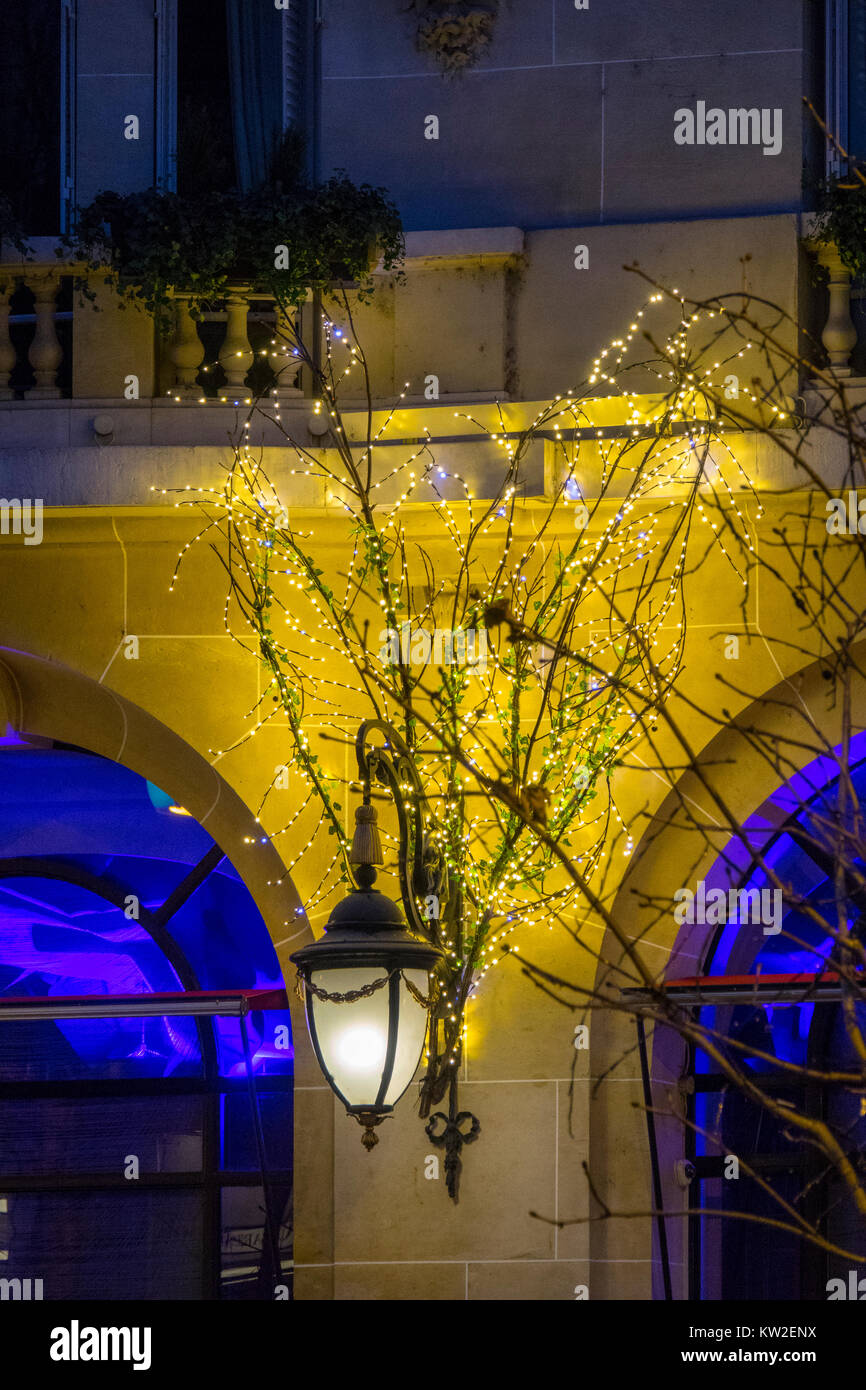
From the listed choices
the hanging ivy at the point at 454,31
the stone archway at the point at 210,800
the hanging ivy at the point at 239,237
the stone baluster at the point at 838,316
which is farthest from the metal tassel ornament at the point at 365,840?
the hanging ivy at the point at 454,31

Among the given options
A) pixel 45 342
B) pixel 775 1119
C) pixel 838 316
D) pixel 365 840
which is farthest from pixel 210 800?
pixel 838 316

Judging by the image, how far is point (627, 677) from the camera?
26.1ft

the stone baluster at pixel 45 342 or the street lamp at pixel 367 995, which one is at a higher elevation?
the stone baluster at pixel 45 342

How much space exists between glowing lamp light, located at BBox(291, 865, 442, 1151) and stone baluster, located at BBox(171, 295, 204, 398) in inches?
134

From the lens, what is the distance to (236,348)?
8430 mm

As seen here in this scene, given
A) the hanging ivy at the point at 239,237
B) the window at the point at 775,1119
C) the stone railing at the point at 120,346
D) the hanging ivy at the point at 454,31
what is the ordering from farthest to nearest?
the window at the point at 775,1119
the hanging ivy at the point at 454,31
the stone railing at the point at 120,346
the hanging ivy at the point at 239,237

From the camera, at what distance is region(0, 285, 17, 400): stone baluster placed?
8531 millimetres

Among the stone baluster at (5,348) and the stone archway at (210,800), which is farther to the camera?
the stone baluster at (5,348)

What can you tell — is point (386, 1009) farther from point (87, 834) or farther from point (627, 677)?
point (87, 834)

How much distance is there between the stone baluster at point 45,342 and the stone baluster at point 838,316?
326cm

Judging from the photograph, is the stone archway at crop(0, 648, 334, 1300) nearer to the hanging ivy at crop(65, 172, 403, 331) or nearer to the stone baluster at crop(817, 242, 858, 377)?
the hanging ivy at crop(65, 172, 403, 331)

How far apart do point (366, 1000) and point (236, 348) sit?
12.1 ft

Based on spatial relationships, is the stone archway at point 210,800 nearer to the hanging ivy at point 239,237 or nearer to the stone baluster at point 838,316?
the hanging ivy at point 239,237

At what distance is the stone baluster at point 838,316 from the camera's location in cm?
811
